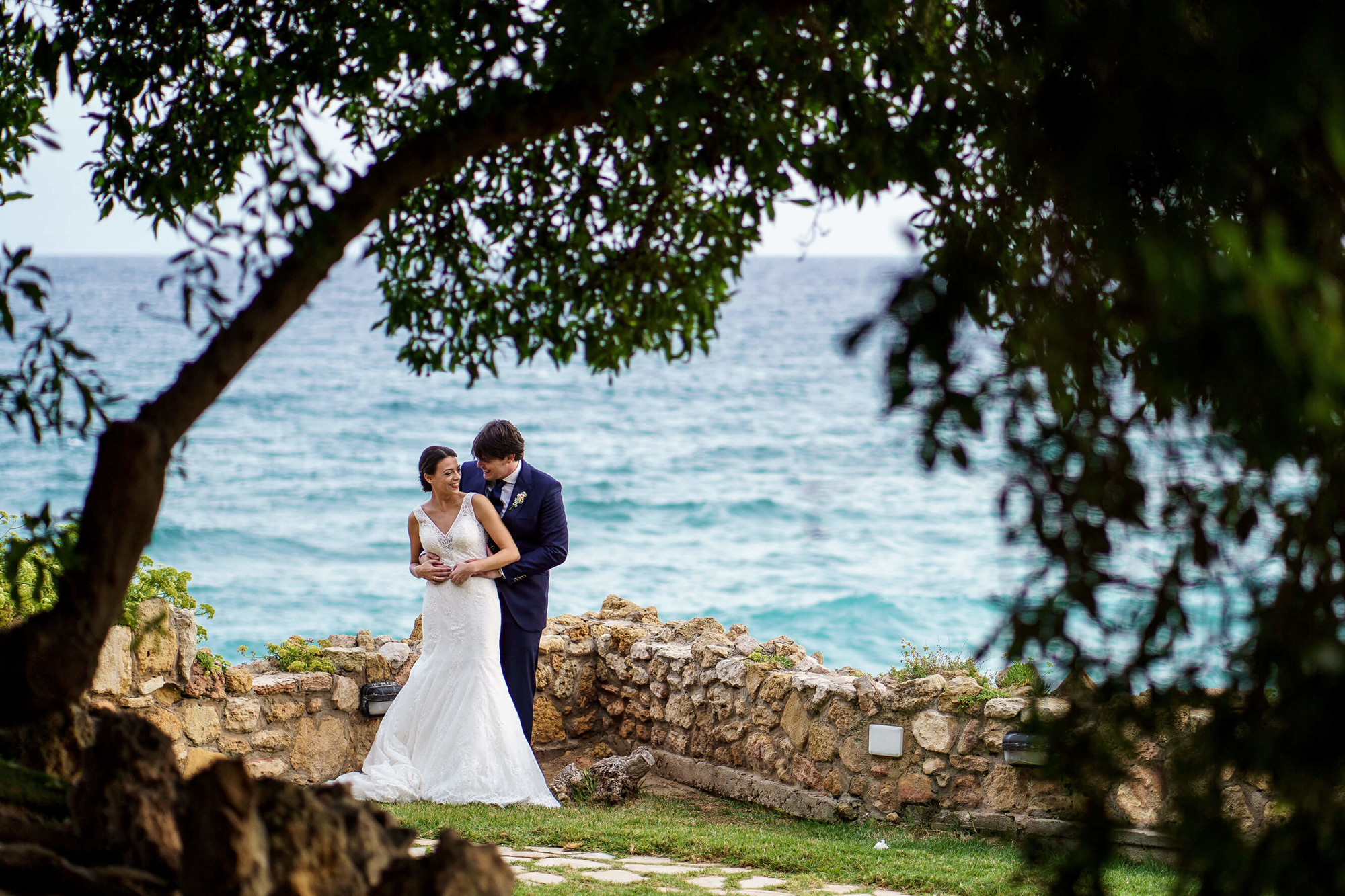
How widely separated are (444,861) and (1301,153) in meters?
2.20

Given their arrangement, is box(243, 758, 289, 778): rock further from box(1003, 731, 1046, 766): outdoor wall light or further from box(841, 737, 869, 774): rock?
box(1003, 731, 1046, 766): outdoor wall light

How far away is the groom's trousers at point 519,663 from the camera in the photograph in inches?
287

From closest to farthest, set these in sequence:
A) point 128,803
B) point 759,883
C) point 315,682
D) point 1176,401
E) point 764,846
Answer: point 1176,401, point 128,803, point 759,883, point 764,846, point 315,682

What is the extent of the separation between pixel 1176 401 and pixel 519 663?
5.95 meters

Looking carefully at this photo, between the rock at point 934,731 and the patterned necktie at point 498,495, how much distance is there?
2911mm

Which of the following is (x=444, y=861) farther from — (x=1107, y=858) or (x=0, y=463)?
(x=0, y=463)

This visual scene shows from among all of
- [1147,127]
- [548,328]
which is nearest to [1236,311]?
[1147,127]

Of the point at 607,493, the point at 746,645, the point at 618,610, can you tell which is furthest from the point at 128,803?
the point at 607,493

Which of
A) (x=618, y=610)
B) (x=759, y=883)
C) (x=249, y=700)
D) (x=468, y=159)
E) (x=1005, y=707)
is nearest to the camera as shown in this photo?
(x=468, y=159)

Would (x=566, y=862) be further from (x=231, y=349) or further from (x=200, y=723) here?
(x=231, y=349)

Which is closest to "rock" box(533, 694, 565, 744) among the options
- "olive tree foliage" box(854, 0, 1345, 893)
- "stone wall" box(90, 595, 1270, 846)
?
"stone wall" box(90, 595, 1270, 846)

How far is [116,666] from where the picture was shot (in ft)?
21.4

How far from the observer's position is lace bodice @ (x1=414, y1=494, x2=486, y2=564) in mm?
7145

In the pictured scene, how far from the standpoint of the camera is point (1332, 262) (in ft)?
6.49
